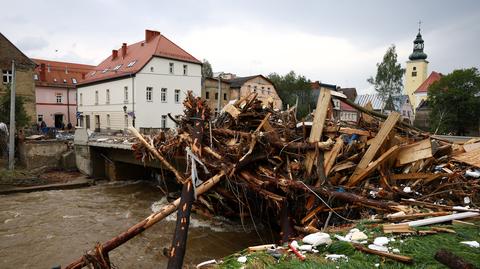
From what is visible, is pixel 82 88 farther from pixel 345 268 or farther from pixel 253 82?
pixel 345 268

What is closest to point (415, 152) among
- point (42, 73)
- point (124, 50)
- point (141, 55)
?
point (141, 55)

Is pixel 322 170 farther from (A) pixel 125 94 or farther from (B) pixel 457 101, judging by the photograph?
(B) pixel 457 101

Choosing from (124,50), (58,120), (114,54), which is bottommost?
(58,120)

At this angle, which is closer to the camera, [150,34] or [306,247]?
[306,247]

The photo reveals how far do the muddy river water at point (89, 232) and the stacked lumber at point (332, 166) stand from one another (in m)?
2.27

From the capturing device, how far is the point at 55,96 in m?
44.0

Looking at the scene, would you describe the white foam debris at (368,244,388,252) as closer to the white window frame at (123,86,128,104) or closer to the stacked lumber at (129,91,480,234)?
the stacked lumber at (129,91,480,234)

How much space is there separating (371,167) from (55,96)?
46671 mm

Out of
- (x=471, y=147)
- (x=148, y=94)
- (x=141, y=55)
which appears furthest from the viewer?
(x=141, y=55)

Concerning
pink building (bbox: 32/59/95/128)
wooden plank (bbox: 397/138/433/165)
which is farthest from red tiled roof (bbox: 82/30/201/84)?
wooden plank (bbox: 397/138/433/165)

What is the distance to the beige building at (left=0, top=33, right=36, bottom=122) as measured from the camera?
29.9 meters

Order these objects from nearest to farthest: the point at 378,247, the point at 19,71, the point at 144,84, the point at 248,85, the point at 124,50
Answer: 1. the point at 378,247
2. the point at 19,71
3. the point at 144,84
4. the point at 124,50
5. the point at 248,85

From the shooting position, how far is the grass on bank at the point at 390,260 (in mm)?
3307

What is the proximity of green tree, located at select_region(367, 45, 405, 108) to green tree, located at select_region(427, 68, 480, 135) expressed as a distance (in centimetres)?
402
